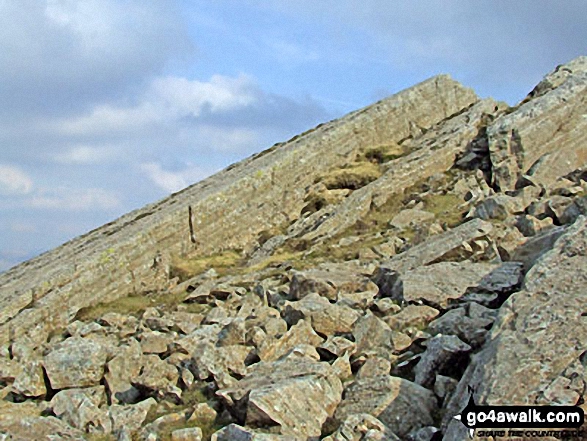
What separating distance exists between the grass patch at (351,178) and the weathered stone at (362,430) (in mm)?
16229

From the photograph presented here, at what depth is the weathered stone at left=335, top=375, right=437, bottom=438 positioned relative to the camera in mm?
7824

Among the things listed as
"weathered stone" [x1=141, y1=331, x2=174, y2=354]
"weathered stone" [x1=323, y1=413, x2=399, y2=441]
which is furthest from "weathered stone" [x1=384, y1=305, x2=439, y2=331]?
"weathered stone" [x1=141, y1=331, x2=174, y2=354]

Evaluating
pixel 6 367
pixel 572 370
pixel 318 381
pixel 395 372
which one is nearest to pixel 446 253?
pixel 395 372

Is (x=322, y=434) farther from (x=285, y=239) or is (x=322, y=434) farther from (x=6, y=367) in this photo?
(x=285, y=239)

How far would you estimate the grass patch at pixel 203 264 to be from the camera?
18.8 meters

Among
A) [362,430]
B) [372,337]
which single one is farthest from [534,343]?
[372,337]

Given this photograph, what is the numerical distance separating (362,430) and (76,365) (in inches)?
227

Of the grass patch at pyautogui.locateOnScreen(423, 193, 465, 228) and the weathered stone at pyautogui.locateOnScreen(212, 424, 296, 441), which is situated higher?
the grass patch at pyautogui.locateOnScreen(423, 193, 465, 228)

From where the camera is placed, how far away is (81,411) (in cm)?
953

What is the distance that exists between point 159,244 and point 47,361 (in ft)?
28.3

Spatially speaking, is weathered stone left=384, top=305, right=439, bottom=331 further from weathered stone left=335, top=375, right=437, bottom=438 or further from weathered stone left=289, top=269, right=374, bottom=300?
weathered stone left=335, top=375, right=437, bottom=438

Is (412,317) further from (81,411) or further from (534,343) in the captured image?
(81,411)

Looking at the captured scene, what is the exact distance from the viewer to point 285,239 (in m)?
20.2

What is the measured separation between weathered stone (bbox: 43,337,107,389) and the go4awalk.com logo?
681cm
